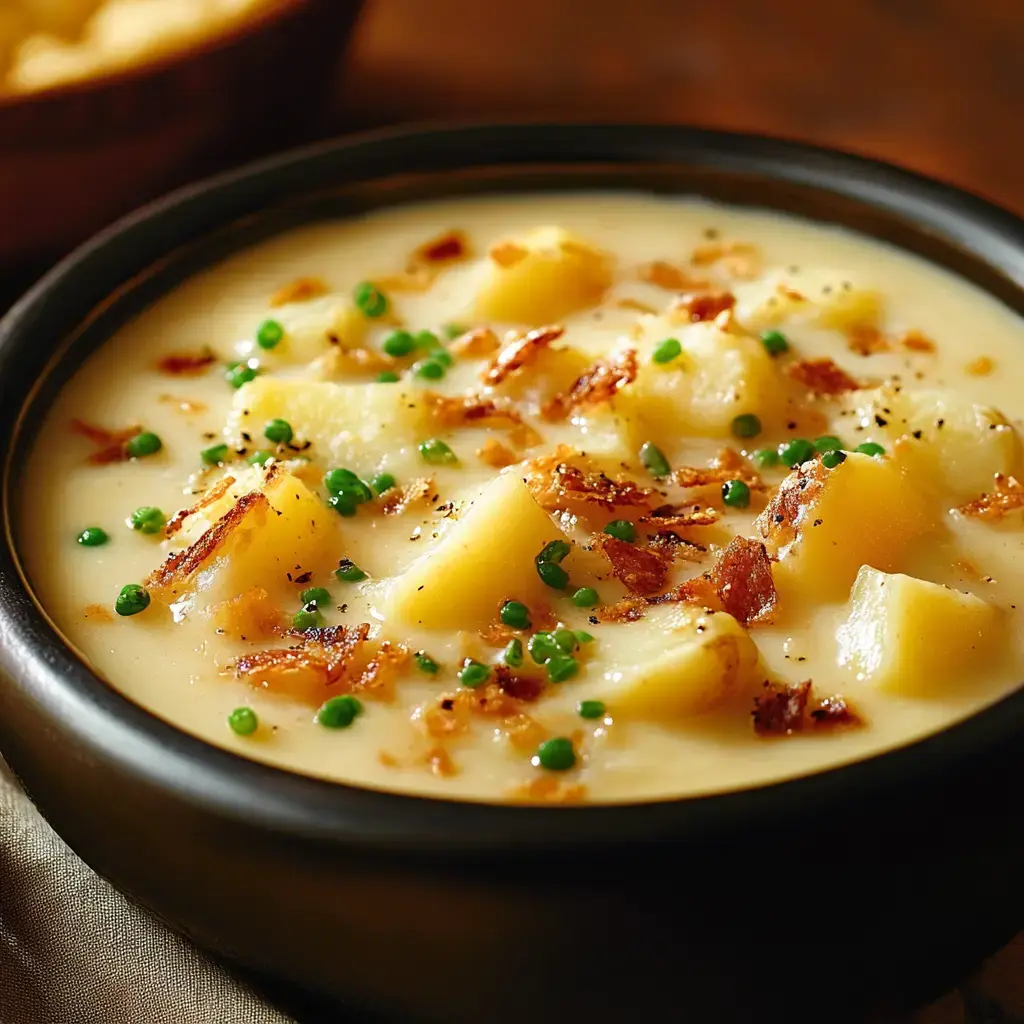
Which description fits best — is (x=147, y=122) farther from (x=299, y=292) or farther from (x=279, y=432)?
(x=279, y=432)

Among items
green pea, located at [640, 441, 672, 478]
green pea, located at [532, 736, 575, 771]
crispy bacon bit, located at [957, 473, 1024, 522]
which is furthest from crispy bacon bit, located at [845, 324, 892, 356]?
green pea, located at [532, 736, 575, 771]

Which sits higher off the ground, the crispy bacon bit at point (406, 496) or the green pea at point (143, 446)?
the crispy bacon bit at point (406, 496)

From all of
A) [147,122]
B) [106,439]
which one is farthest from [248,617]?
[147,122]

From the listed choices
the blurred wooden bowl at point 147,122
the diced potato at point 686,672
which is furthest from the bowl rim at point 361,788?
the blurred wooden bowl at point 147,122

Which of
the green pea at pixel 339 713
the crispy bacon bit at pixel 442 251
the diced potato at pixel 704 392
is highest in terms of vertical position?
the diced potato at pixel 704 392

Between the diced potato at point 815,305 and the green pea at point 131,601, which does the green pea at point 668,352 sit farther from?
the green pea at point 131,601

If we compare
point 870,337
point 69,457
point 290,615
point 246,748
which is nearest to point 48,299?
point 69,457
